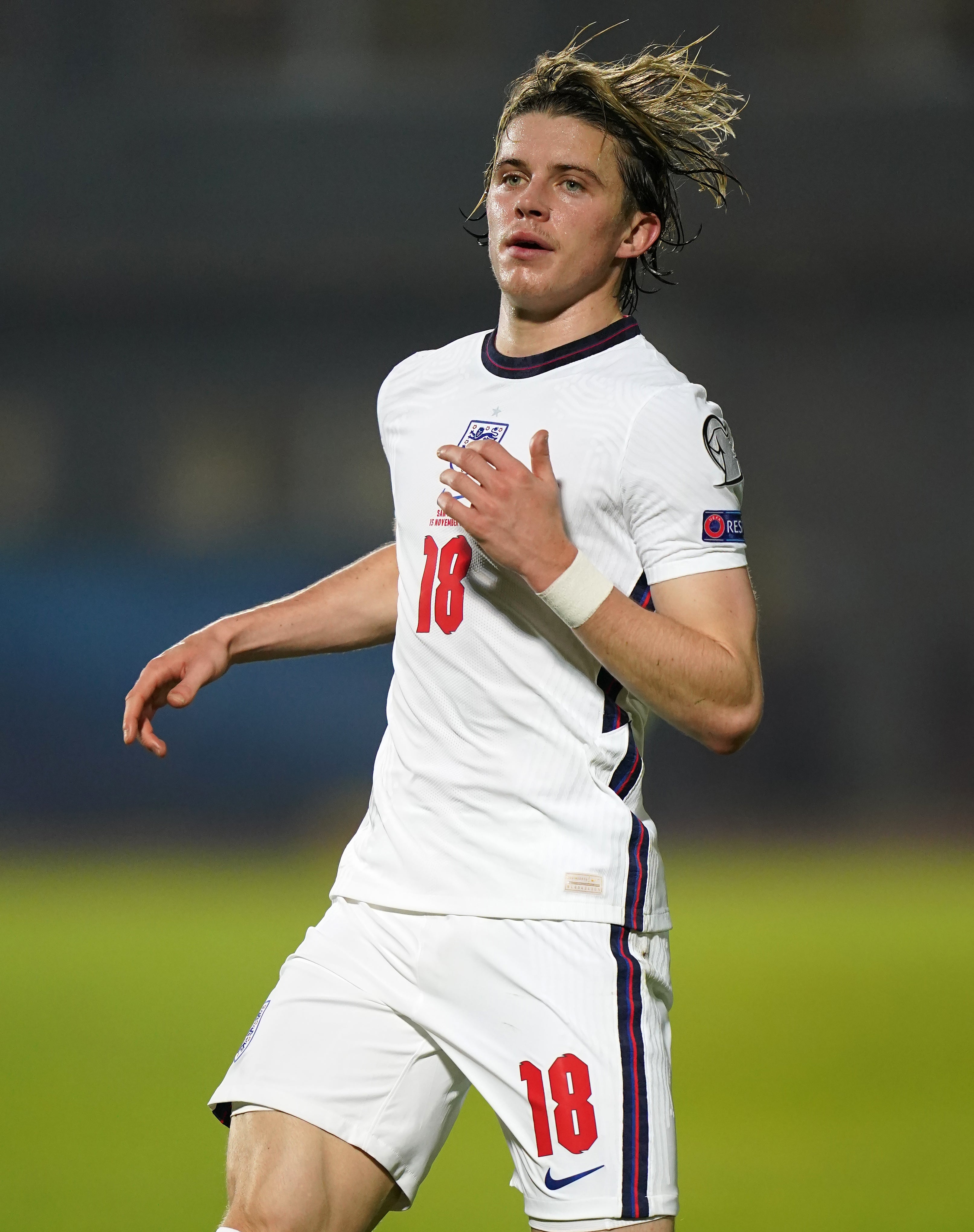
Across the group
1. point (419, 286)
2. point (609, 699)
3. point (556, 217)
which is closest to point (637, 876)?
point (609, 699)

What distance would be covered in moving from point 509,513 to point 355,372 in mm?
9126

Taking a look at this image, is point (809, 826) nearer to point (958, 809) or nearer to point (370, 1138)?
point (958, 809)

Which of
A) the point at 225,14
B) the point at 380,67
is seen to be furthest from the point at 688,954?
the point at 225,14

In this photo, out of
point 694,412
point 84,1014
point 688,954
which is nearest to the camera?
point 694,412

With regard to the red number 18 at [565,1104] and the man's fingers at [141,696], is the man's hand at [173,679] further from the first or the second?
the red number 18 at [565,1104]

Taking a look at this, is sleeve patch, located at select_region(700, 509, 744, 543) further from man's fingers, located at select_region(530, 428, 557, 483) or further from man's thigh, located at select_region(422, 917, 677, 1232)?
man's thigh, located at select_region(422, 917, 677, 1232)

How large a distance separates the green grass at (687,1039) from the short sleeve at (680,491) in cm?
226

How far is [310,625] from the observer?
254 centimetres

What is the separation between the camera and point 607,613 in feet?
6.45

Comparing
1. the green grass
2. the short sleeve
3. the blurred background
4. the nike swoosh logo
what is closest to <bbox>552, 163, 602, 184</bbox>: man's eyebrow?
the short sleeve

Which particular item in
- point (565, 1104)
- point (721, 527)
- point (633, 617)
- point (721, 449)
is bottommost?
point (565, 1104)

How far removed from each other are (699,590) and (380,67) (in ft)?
30.3

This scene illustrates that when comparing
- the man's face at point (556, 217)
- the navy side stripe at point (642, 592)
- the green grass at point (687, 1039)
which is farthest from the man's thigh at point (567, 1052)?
the green grass at point (687, 1039)

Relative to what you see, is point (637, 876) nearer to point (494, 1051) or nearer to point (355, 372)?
point (494, 1051)
